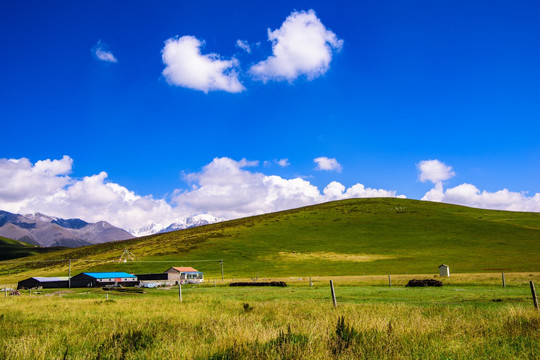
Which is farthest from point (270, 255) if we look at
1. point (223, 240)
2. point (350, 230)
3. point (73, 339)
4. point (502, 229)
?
point (73, 339)

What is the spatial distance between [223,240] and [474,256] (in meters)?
73.3

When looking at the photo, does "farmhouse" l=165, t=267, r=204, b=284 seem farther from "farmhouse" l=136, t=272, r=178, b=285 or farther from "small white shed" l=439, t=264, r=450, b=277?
"small white shed" l=439, t=264, r=450, b=277

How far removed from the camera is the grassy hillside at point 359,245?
86.1 m

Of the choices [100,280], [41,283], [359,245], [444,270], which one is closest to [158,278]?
[100,280]

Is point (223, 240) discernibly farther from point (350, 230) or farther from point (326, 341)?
point (326, 341)

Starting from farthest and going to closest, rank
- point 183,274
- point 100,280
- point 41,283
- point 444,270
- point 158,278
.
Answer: point 158,278
point 183,274
point 41,283
point 100,280
point 444,270

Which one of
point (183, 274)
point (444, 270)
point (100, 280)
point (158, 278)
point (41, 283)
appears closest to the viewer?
point (444, 270)

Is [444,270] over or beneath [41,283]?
beneath

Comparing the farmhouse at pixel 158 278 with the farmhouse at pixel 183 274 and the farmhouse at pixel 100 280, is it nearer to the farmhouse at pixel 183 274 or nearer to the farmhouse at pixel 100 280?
the farmhouse at pixel 183 274

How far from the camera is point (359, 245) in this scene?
11075 cm

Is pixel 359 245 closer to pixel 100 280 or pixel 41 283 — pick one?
pixel 100 280

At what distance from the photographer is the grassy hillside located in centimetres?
8606

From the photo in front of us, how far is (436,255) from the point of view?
9406 centimetres

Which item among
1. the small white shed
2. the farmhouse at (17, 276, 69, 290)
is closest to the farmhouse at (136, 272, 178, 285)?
the farmhouse at (17, 276, 69, 290)
